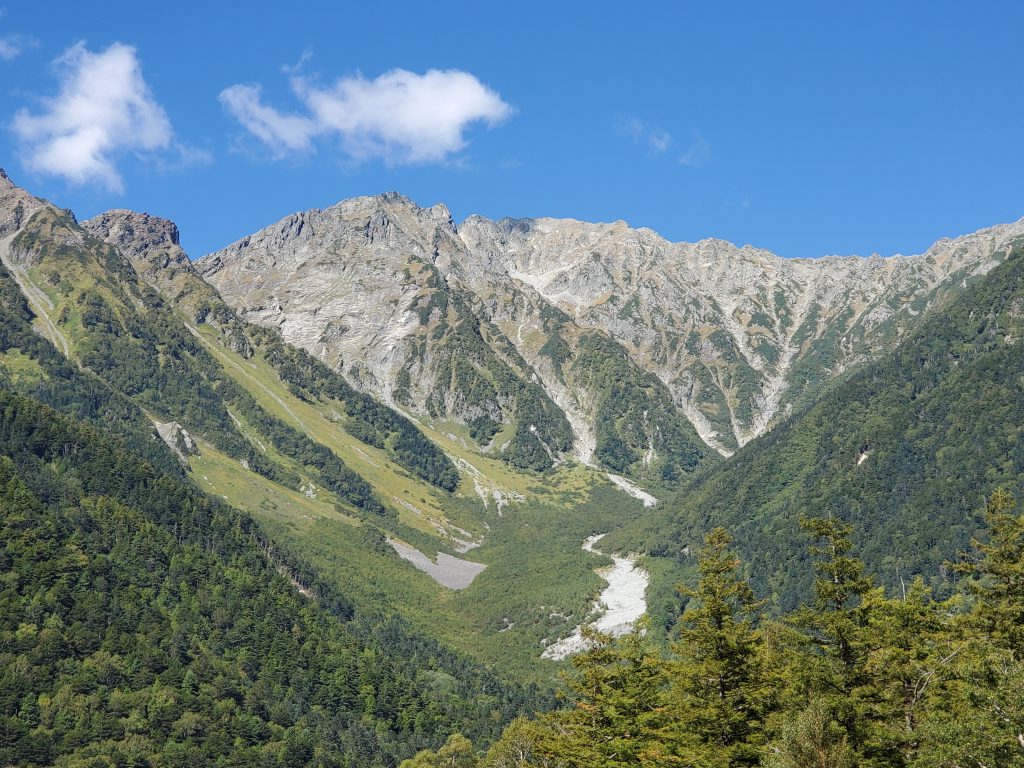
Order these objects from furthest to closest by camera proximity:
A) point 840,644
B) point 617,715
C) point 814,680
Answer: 1. point 617,715
2. point 840,644
3. point 814,680

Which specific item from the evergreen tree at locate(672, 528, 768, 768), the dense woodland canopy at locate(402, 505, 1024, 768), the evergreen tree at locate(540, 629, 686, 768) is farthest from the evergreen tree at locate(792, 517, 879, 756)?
the evergreen tree at locate(540, 629, 686, 768)

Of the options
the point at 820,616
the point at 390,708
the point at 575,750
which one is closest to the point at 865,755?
the point at 820,616

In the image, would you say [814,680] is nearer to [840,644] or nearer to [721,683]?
[840,644]

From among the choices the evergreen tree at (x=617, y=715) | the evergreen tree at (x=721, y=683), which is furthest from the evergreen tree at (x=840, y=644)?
the evergreen tree at (x=617, y=715)

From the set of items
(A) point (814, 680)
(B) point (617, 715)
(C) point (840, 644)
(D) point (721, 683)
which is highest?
(C) point (840, 644)

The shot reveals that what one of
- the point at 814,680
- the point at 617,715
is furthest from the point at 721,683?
the point at 617,715

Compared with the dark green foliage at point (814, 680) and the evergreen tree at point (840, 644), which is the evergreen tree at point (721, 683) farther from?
the evergreen tree at point (840, 644)

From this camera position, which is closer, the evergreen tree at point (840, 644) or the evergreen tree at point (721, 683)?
the evergreen tree at point (840, 644)

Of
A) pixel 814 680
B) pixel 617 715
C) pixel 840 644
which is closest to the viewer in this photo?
pixel 814 680

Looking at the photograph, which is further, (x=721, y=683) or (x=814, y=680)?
(x=721, y=683)

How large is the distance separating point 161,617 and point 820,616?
572 ft

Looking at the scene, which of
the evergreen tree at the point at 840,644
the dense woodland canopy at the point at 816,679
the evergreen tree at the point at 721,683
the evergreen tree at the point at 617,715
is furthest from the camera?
the evergreen tree at the point at 617,715

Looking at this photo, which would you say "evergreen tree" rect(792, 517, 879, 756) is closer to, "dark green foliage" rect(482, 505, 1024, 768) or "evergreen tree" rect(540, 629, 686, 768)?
"dark green foliage" rect(482, 505, 1024, 768)

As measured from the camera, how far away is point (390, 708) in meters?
199
